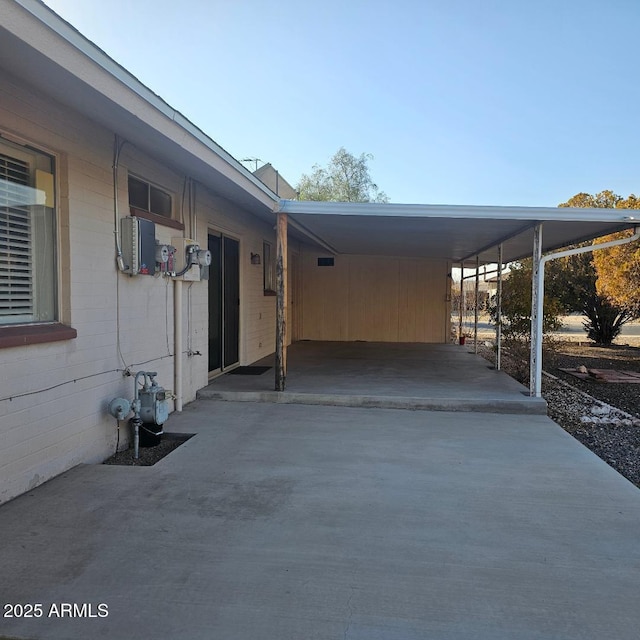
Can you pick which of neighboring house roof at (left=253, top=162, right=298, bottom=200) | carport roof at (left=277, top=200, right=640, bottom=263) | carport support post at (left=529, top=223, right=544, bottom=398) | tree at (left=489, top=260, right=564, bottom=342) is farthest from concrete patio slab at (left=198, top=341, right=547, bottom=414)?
neighboring house roof at (left=253, top=162, right=298, bottom=200)

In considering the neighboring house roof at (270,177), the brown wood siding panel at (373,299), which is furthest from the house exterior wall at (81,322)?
the brown wood siding panel at (373,299)

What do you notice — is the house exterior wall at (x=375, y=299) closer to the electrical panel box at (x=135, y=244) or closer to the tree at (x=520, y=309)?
the tree at (x=520, y=309)

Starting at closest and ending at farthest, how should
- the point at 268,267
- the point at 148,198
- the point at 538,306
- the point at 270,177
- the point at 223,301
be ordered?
the point at 148,198 < the point at 538,306 < the point at 223,301 < the point at 268,267 < the point at 270,177

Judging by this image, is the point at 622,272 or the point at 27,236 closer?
the point at 27,236

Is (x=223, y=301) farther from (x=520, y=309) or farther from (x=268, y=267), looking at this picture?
(x=520, y=309)

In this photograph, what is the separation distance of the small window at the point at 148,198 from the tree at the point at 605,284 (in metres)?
11.6

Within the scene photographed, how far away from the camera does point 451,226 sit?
6797 mm

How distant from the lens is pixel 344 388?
6.57 m

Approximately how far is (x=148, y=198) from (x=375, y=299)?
895 cm

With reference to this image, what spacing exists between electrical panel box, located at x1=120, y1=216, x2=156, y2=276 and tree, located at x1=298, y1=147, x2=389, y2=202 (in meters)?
26.8

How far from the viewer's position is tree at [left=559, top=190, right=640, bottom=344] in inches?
499

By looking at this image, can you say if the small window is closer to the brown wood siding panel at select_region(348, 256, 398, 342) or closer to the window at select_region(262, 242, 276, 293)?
the window at select_region(262, 242, 276, 293)

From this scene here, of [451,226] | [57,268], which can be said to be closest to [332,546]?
[57,268]

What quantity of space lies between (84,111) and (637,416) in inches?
273
